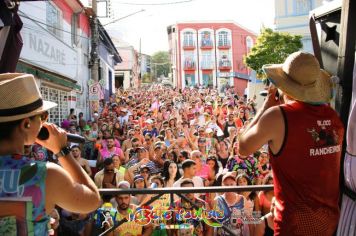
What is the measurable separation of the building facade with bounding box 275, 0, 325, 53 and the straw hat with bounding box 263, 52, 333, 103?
32280mm

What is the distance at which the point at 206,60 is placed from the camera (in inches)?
2251

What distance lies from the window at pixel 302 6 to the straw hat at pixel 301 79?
33109 millimetres

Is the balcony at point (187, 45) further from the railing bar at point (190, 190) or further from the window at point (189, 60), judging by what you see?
the railing bar at point (190, 190)

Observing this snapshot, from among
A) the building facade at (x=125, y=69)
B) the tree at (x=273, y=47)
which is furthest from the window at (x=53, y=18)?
the building facade at (x=125, y=69)

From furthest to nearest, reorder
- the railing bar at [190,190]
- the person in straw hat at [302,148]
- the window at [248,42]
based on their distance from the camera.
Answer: the window at [248,42] → the railing bar at [190,190] → the person in straw hat at [302,148]

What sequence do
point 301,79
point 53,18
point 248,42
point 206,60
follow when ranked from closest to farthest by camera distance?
point 301,79
point 53,18
point 206,60
point 248,42

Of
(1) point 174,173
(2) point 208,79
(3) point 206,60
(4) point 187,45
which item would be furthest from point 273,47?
(4) point 187,45

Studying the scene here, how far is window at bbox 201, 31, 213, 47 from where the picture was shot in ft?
185

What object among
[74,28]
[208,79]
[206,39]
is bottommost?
[74,28]

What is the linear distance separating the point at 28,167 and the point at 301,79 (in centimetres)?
144

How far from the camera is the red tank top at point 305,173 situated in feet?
6.32

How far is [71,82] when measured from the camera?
15078 millimetres

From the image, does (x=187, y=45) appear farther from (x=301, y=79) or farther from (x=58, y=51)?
(x=301, y=79)

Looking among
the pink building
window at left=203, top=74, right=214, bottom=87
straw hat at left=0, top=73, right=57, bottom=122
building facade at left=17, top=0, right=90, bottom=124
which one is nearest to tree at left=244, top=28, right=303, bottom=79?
building facade at left=17, top=0, right=90, bottom=124
